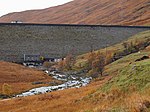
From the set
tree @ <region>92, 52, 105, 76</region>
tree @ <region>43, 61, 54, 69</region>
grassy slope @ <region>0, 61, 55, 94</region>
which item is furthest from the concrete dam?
tree @ <region>92, 52, 105, 76</region>

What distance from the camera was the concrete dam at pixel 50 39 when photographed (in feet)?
402

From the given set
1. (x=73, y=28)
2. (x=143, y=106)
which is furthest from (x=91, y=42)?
(x=143, y=106)

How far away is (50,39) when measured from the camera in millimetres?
125562

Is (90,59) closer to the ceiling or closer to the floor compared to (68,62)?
closer to the ceiling

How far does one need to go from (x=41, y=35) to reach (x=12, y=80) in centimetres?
3930

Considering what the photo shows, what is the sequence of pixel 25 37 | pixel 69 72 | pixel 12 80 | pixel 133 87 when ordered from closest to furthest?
pixel 133 87 < pixel 12 80 < pixel 69 72 < pixel 25 37

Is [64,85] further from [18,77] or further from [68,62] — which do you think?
[68,62]

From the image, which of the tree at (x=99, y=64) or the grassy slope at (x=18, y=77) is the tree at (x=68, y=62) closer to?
the grassy slope at (x=18, y=77)

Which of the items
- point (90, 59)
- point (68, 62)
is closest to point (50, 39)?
point (68, 62)

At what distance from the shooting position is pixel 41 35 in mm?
125312

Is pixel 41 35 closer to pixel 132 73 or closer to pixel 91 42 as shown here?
pixel 91 42

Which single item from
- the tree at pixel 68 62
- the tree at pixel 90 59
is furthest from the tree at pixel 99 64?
the tree at pixel 68 62

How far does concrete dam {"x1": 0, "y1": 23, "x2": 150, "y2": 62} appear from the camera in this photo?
12250 cm

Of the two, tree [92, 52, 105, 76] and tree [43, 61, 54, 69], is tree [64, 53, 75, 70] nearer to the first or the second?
tree [43, 61, 54, 69]
